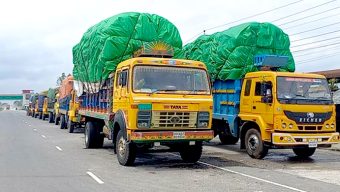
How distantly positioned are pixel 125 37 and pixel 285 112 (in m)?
5.08

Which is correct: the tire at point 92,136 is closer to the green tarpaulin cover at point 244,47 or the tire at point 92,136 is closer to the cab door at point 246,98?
the green tarpaulin cover at point 244,47

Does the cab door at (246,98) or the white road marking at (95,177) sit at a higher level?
the cab door at (246,98)

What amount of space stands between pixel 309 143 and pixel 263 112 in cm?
154

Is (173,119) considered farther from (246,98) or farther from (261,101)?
(246,98)

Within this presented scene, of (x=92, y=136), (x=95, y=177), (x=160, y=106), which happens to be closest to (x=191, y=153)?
(x=160, y=106)

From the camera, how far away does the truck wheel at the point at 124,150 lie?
11.3 metres

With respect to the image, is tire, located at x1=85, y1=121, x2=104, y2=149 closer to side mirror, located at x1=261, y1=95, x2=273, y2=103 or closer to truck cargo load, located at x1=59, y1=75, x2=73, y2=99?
side mirror, located at x1=261, y1=95, x2=273, y2=103

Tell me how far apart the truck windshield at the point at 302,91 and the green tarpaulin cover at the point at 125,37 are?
3322 mm

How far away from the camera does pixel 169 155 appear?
564 inches

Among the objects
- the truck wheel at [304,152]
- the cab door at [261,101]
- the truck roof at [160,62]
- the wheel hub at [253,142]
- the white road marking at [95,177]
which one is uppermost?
the truck roof at [160,62]

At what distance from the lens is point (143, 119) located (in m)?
10.8

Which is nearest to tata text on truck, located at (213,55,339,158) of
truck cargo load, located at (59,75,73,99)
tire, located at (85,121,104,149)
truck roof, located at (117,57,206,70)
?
truck roof, located at (117,57,206,70)

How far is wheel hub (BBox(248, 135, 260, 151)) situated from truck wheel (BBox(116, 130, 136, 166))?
3.99 meters

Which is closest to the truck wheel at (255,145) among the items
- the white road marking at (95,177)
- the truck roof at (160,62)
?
the truck roof at (160,62)
